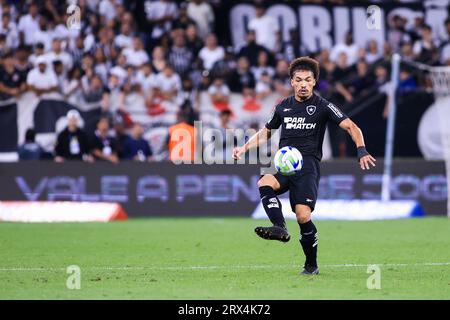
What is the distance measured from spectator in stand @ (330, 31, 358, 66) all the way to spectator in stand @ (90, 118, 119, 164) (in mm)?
6090

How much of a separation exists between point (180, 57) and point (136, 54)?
1.10 metres

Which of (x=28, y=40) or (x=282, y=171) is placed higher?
(x=28, y=40)

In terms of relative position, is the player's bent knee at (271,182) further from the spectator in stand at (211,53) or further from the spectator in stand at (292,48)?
the spectator in stand at (292,48)

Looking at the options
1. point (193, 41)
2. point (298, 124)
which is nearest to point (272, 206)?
point (298, 124)

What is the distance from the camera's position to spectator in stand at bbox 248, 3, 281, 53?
996 inches

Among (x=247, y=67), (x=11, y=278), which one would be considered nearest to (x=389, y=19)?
(x=247, y=67)

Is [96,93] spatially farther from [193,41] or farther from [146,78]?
[193,41]

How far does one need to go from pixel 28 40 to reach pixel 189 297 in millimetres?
16140

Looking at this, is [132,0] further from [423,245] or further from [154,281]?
[154,281]

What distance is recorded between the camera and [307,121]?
11.3 metres

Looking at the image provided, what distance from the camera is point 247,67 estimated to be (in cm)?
2397

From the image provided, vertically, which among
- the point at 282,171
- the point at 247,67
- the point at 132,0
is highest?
the point at 132,0

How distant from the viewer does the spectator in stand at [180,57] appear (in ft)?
79.5

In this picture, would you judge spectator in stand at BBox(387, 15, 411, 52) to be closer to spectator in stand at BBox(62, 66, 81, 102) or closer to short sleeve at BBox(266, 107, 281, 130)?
spectator in stand at BBox(62, 66, 81, 102)
